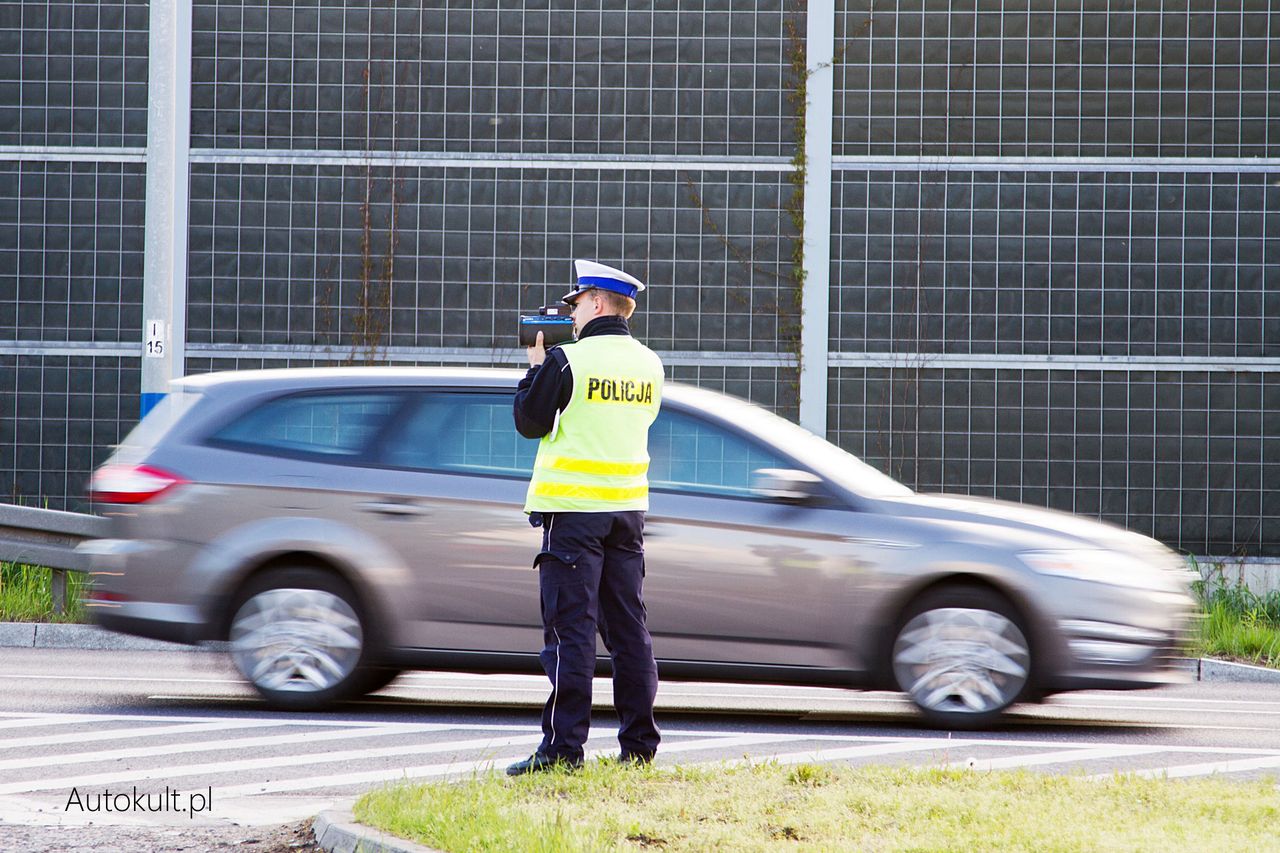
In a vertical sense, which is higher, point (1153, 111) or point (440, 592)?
point (1153, 111)

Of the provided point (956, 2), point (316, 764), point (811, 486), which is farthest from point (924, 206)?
point (316, 764)

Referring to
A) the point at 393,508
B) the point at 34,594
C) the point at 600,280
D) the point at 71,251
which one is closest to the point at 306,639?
the point at 393,508

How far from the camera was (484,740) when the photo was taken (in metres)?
7.46

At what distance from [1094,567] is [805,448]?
163cm

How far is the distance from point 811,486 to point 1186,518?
356 inches

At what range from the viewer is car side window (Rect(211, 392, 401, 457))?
27.8 ft

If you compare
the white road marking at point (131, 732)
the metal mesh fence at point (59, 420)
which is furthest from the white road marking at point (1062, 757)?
the metal mesh fence at point (59, 420)

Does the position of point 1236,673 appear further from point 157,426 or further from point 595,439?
point 157,426

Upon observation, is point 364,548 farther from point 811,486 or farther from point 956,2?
point 956,2

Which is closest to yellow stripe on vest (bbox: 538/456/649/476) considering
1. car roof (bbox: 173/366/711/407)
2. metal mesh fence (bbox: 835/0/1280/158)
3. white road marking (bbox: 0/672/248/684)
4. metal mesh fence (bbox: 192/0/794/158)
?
car roof (bbox: 173/366/711/407)

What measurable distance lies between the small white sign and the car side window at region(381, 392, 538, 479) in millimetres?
4355

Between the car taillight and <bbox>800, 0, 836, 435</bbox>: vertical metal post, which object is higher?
<bbox>800, 0, 836, 435</bbox>: vertical metal post

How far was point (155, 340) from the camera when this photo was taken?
39.8 feet

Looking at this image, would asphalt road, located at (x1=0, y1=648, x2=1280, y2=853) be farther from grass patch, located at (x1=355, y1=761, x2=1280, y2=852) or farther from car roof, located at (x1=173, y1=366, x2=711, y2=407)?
car roof, located at (x1=173, y1=366, x2=711, y2=407)
